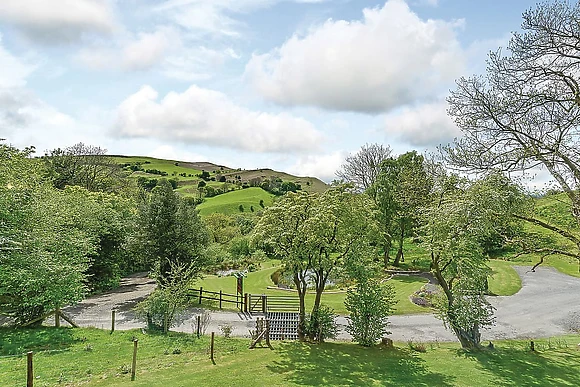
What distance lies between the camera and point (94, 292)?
27281mm

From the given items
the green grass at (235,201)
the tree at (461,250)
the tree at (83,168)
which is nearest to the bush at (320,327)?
the tree at (461,250)

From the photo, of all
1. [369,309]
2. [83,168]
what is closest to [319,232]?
[369,309]

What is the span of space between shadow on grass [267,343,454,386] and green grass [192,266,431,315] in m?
7.89

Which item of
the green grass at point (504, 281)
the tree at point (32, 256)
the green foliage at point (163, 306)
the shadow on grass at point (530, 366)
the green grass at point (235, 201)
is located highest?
the green grass at point (235, 201)

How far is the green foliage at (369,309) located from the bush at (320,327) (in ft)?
2.95

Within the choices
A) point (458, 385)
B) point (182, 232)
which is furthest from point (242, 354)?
point (182, 232)

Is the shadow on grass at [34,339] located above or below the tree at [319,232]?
below

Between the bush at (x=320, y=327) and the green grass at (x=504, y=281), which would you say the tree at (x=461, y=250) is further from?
the green grass at (x=504, y=281)

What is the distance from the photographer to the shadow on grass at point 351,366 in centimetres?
1238

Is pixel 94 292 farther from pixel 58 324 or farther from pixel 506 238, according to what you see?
pixel 506 238

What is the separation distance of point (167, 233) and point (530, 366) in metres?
20.4

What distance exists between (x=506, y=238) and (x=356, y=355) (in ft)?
23.7

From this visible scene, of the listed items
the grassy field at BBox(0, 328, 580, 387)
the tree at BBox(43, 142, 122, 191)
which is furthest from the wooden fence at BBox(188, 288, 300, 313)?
the tree at BBox(43, 142, 122, 191)

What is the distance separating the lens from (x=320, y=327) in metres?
16.6
